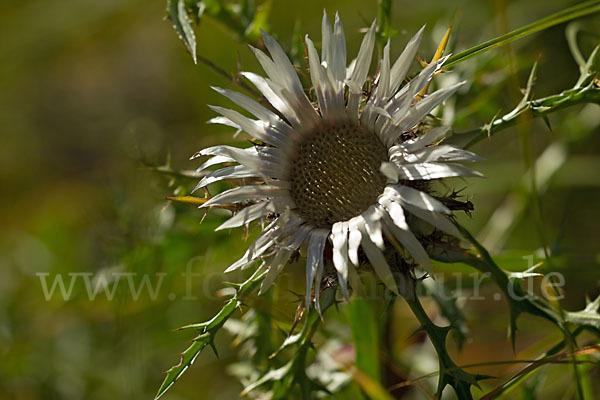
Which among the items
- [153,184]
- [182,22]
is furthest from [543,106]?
[153,184]

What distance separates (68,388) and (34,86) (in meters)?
1.97

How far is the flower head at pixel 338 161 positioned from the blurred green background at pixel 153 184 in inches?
9.8

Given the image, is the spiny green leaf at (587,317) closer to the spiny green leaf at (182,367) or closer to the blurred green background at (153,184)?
the blurred green background at (153,184)

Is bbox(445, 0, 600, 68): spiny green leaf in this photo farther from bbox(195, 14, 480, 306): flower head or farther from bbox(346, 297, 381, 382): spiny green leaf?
bbox(346, 297, 381, 382): spiny green leaf

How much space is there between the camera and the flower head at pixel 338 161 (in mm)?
864

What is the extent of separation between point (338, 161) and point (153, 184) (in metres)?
0.54

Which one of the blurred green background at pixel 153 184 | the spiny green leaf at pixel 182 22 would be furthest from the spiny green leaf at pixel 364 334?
the spiny green leaf at pixel 182 22

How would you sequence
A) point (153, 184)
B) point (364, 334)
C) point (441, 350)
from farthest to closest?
point (153, 184) < point (364, 334) < point (441, 350)

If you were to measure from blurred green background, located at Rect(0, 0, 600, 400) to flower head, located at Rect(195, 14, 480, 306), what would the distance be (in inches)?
9.8

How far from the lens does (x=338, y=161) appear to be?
103cm

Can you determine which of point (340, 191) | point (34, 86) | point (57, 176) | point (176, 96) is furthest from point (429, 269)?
point (34, 86)

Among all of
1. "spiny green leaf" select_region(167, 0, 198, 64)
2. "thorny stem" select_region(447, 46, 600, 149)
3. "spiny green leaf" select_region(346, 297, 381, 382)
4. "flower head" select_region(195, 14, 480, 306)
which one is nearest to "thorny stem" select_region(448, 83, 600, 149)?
"thorny stem" select_region(447, 46, 600, 149)

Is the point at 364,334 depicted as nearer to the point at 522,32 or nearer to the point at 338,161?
the point at 338,161

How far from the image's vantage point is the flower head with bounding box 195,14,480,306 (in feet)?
2.84
